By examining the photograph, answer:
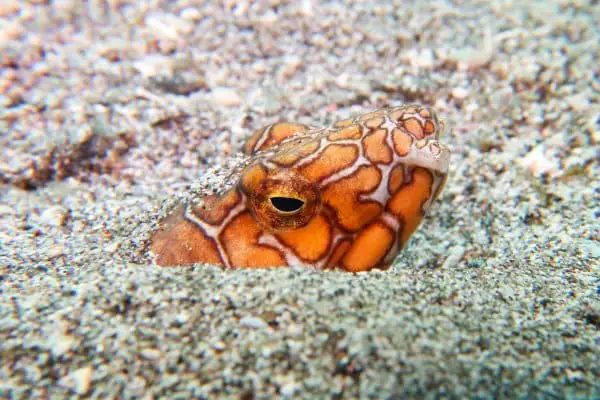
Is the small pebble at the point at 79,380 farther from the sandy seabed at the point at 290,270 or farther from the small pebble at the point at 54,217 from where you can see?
the small pebble at the point at 54,217

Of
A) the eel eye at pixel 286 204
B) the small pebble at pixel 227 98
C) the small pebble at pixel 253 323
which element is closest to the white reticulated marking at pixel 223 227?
the eel eye at pixel 286 204

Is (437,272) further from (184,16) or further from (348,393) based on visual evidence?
(184,16)

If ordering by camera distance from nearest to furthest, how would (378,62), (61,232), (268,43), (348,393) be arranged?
1. (348,393)
2. (61,232)
3. (378,62)
4. (268,43)

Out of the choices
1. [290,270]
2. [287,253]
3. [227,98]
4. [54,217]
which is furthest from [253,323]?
[227,98]

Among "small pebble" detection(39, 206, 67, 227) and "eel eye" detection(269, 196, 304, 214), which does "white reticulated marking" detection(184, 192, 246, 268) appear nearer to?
"eel eye" detection(269, 196, 304, 214)

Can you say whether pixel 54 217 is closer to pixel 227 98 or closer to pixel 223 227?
pixel 223 227

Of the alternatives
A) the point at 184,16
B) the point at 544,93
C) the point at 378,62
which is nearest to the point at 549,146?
the point at 544,93
